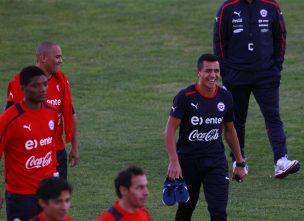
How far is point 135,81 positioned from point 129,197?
1310cm

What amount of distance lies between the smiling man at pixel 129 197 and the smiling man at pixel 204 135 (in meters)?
2.14

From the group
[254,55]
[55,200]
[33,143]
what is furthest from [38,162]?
[254,55]

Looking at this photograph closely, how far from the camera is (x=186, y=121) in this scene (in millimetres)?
10016

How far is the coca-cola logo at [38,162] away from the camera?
29.6 feet

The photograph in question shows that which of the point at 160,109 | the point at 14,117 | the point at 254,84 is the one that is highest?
the point at 14,117

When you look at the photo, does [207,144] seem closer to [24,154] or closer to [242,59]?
[24,154]

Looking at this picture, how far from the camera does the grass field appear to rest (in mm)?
12250

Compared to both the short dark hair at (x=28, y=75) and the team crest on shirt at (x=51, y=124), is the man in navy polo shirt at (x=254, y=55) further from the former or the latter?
the short dark hair at (x=28, y=75)

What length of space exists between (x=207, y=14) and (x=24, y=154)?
17.9 meters

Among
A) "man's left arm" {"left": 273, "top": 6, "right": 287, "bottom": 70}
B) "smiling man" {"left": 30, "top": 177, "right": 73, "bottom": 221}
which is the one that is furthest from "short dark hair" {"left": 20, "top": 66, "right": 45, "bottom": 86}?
"man's left arm" {"left": 273, "top": 6, "right": 287, "bottom": 70}

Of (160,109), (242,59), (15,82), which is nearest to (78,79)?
(160,109)

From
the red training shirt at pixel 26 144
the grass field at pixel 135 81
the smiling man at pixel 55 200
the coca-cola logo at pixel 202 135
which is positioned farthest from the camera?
the grass field at pixel 135 81

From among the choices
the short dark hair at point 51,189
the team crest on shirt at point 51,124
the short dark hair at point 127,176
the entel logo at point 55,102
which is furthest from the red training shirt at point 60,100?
the short dark hair at point 51,189

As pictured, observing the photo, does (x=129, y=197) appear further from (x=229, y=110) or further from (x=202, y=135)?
(x=229, y=110)
